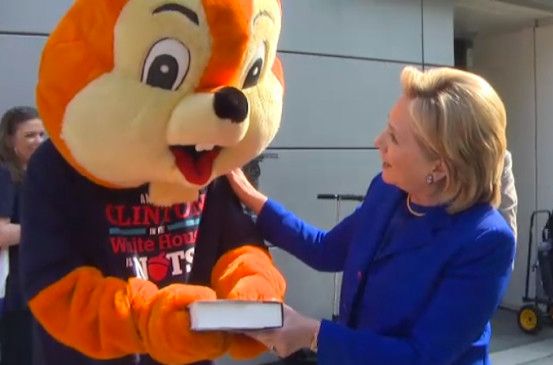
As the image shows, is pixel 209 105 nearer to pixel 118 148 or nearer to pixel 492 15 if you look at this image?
pixel 118 148

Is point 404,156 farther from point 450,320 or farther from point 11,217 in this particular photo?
point 11,217

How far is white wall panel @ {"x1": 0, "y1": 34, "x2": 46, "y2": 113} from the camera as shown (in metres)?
4.63

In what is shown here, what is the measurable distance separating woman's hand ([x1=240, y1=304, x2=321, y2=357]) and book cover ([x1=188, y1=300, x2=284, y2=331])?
6 cm

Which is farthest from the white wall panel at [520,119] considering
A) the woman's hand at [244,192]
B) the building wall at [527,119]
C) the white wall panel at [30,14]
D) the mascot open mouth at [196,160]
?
the mascot open mouth at [196,160]

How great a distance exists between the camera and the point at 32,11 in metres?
4.73

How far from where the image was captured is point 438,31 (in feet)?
23.9

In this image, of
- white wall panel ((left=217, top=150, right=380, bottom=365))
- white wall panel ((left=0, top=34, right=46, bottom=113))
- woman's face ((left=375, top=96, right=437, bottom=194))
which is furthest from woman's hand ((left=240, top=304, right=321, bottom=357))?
white wall panel ((left=217, top=150, right=380, bottom=365))

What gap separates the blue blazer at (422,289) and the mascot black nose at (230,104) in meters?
0.59

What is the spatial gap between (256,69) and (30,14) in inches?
121

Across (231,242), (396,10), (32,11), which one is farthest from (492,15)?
(231,242)

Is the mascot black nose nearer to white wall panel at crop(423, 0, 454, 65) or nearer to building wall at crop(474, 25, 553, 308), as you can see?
white wall panel at crop(423, 0, 454, 65)

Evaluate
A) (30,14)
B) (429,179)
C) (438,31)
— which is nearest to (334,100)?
(438,31)

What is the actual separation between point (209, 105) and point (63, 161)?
484 millimetres

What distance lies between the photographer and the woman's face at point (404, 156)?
6.90ft
